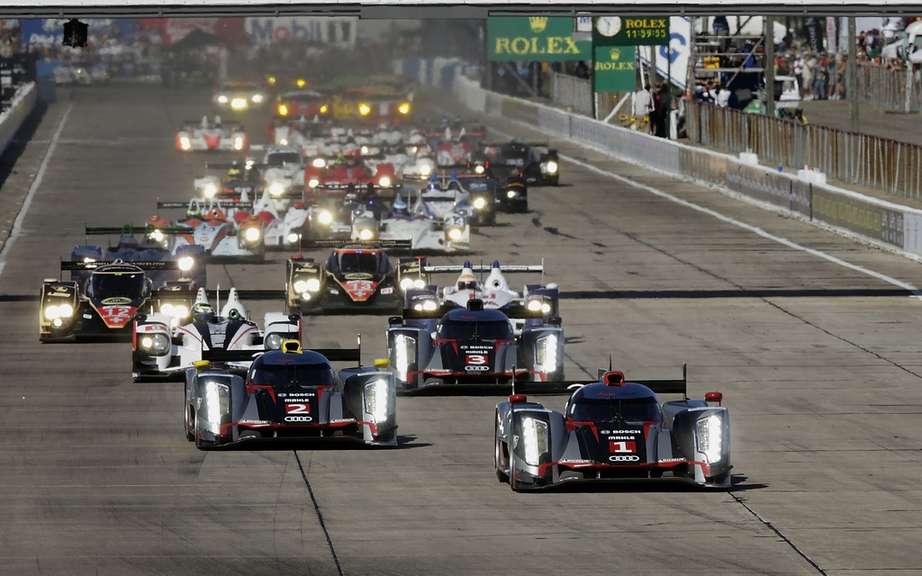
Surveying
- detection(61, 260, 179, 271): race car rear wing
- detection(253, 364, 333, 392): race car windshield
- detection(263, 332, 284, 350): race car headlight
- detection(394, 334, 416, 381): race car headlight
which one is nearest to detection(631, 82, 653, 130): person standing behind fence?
detection(61, 260, 179, 271): race car rear wing

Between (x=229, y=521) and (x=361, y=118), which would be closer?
(x=229, y=521)

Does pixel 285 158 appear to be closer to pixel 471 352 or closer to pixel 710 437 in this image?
pixel 471 352

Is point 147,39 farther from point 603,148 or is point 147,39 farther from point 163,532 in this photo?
point 163,532

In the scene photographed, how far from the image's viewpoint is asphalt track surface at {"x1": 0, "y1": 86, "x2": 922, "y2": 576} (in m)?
21.6

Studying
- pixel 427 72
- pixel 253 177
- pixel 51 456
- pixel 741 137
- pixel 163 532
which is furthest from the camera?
pixel 427 72

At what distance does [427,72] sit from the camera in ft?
496

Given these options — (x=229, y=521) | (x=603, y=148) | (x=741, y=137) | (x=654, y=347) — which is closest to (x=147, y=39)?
(x=603, y=148)

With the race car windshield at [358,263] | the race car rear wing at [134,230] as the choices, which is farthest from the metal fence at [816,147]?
the race car rear wing at [134,230]

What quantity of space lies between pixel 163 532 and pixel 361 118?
92765 mm

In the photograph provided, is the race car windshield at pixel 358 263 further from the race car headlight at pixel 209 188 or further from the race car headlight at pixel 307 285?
the race car headlight at pixel 209 188

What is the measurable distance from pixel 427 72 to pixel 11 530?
129 meters

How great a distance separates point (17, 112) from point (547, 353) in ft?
246

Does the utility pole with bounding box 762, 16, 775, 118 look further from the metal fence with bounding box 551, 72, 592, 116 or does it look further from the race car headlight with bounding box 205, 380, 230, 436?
the race car headlight with bounding box 205, 380, 230, 436

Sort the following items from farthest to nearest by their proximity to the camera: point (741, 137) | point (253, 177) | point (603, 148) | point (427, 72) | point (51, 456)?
point (427, 72)
point (603, 148)
point (741, 137)
point (253, 177)
point (51, 456)
